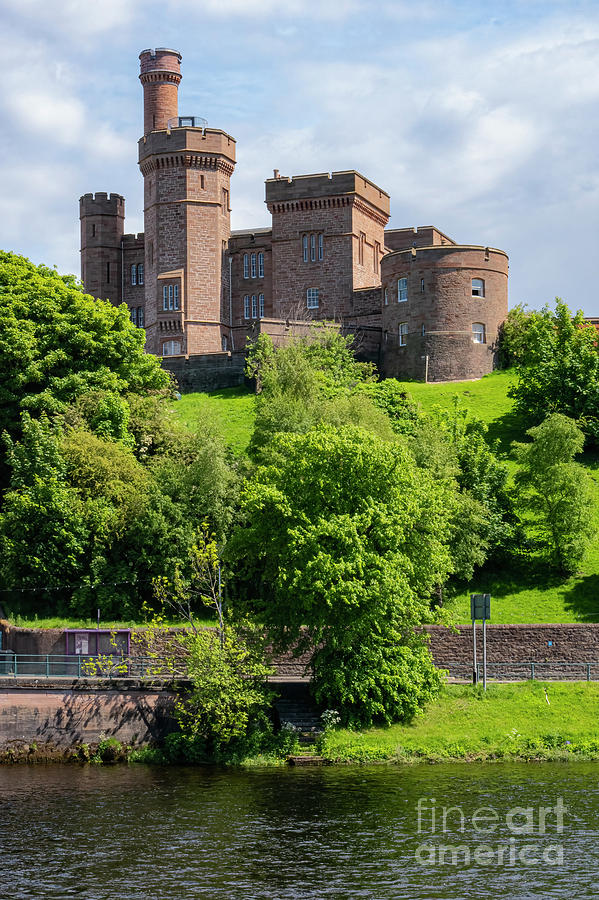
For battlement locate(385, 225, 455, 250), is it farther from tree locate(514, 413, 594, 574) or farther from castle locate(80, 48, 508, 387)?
tree locate(514, 413, 594, 574)

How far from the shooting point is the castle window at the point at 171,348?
84875 millimetres

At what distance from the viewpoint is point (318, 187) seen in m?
85.9

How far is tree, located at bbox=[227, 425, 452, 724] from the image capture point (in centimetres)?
3625

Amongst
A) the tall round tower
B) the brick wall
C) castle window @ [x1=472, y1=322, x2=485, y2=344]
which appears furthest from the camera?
the tall round tower

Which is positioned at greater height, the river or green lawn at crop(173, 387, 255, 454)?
green lawn at crop(173, 387, 255, 454)

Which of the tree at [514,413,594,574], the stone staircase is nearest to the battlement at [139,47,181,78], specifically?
the tree at [514,413,594,574]

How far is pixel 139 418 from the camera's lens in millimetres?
53719

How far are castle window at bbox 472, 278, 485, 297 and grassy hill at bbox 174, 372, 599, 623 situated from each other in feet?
16.1

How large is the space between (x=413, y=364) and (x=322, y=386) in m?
18.2

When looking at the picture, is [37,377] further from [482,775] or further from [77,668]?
[482,775]

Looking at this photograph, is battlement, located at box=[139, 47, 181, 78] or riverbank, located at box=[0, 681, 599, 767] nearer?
riverbank, located at box=[0, 681, 599, 767]

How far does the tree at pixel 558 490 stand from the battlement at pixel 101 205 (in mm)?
54704

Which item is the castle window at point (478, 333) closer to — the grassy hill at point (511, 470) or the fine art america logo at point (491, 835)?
the grassy hill at point (511, 470)

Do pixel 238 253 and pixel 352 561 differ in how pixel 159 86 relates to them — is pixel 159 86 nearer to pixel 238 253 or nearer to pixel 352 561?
pixel 238 253
